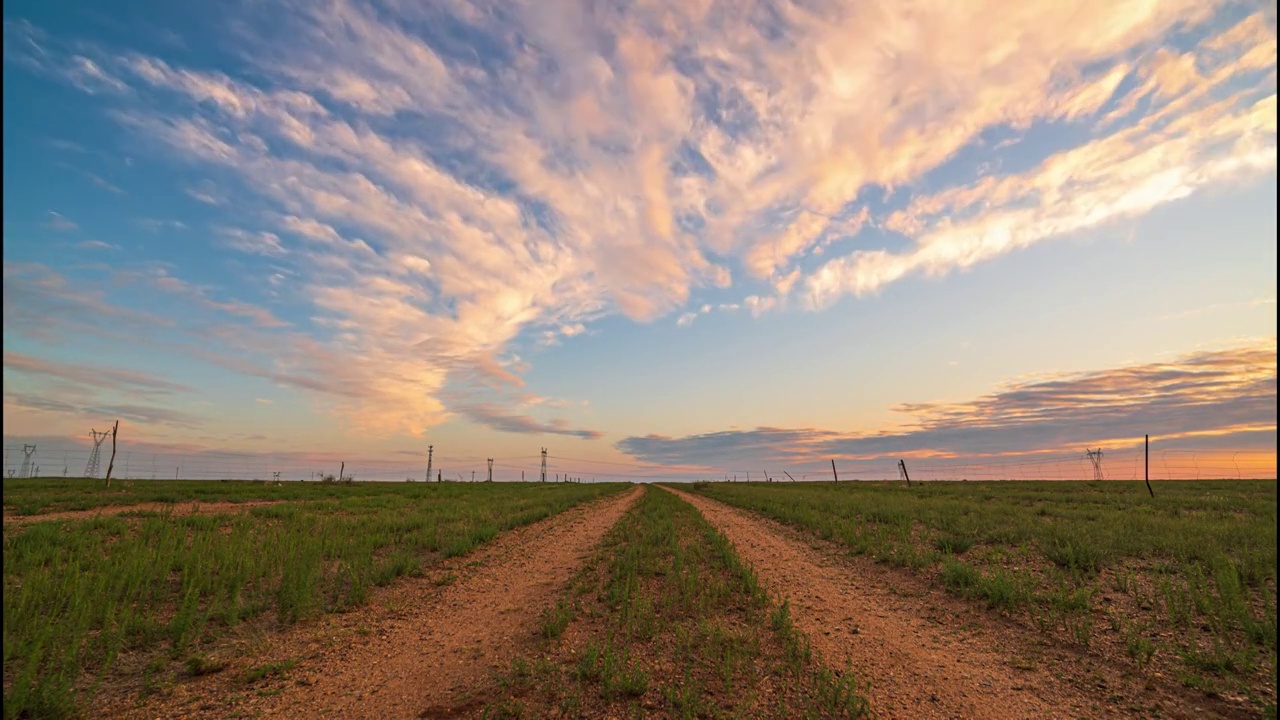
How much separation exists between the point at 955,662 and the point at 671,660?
4.24 meters

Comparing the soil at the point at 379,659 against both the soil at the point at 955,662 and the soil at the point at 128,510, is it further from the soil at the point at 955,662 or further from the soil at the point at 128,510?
the soil at the point at 128,510

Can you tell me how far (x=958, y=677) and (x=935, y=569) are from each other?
22.5ft

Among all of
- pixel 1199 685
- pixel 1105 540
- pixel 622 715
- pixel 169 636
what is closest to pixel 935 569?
pixel 1105 540

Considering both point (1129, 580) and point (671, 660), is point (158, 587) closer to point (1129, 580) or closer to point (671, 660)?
point (671, 660)

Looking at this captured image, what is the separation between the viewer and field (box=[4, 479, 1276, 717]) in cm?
745

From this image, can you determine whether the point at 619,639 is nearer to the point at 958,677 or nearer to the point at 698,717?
the point at 698,717

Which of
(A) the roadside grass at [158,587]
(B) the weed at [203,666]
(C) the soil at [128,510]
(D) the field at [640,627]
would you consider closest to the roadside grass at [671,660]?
(D) the field at [640,627]

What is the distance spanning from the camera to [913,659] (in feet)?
28.9

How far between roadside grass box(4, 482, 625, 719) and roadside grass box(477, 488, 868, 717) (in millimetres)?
4457

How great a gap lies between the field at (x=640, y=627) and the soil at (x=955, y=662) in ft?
0.15

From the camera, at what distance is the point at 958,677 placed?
820cm

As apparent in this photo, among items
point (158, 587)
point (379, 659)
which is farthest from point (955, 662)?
point (158, 587)

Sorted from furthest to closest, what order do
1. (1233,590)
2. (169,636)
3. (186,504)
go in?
(186,504) < (1233,590) < (169,636)

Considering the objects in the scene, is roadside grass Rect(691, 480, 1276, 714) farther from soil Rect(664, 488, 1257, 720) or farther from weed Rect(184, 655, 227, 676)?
weed Rect(184, 655, 227, 676)
